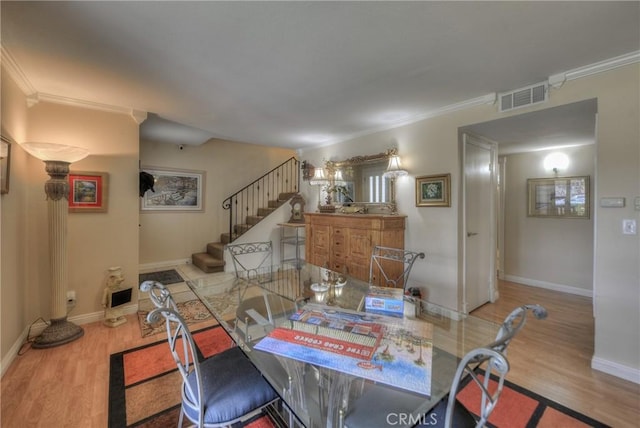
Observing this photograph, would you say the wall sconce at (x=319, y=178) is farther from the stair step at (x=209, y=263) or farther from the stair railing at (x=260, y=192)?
the stair step at (x=209, y=263)

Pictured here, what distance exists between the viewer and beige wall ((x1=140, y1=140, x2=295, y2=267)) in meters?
5.07

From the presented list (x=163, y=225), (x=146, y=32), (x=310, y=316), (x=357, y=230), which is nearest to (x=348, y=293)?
(x=310, y=316)

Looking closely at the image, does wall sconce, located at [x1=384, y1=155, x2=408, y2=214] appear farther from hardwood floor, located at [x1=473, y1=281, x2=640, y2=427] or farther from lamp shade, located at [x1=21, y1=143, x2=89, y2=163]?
lamp shade, located at [x1=21, y1=143, x2=89, y2=163]

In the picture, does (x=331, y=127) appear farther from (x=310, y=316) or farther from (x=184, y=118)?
Answer: (x=310, y=316)

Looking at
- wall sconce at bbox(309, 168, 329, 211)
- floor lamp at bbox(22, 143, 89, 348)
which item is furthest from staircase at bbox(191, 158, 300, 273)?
floor lamp at bbox(22, 143, 89, 348)

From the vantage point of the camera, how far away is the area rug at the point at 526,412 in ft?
5.20

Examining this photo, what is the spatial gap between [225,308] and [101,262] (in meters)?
2.10

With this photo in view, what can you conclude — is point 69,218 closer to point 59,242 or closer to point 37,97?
point 59,242

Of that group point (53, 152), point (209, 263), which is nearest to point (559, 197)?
point (209, 263)

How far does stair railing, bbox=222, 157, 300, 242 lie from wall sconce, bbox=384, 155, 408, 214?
2.73 m

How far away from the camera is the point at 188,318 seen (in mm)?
2990

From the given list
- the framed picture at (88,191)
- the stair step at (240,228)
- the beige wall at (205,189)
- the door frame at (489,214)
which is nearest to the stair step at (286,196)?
the stair step at (240,228)

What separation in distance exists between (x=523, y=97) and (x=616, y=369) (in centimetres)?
238

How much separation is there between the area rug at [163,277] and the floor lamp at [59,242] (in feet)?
5.78
